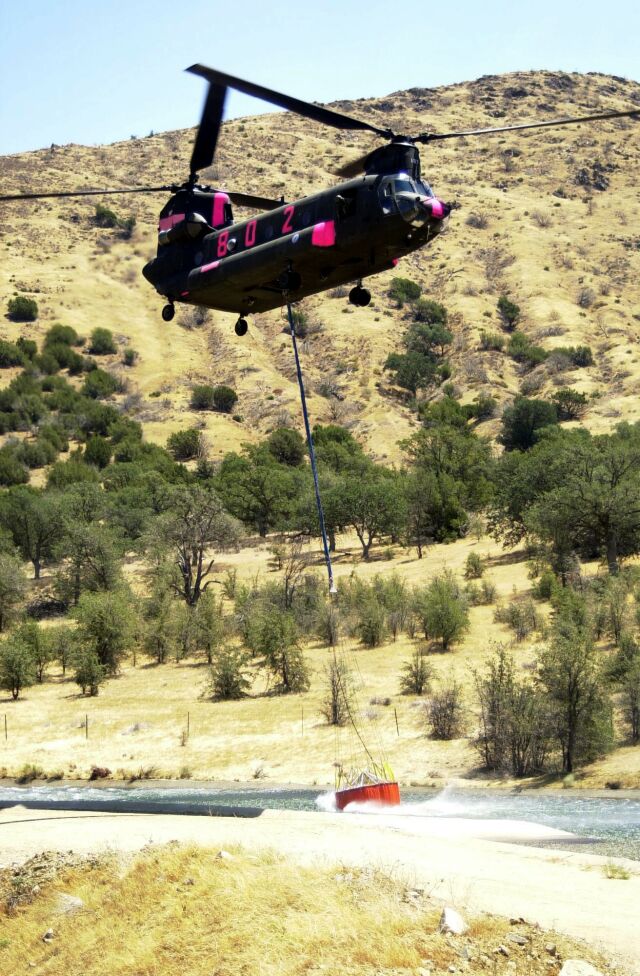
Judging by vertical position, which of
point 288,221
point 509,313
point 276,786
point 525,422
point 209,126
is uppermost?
point 509,313

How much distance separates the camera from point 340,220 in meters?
20.5

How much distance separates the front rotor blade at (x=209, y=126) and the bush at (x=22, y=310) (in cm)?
10545

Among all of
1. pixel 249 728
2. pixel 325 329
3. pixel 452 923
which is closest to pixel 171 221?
pixel 452 923

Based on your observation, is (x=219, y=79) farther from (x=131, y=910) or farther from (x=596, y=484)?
(x=596, y=484)

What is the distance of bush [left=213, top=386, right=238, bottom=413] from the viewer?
363 ft

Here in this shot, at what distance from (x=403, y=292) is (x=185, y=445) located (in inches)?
1729

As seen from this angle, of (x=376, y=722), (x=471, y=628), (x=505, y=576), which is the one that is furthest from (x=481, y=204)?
(x=376, y=722)

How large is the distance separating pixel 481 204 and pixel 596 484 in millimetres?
104684

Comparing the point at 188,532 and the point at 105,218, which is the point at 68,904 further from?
the point at 105,218

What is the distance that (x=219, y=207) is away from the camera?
24.8 metres

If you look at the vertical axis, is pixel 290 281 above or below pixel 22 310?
below

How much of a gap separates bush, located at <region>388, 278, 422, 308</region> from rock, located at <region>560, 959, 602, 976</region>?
120980 millimetres

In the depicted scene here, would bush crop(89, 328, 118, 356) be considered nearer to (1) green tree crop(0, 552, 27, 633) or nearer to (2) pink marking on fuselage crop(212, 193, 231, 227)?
(1) green tree crop(0, 552, 27, 633)

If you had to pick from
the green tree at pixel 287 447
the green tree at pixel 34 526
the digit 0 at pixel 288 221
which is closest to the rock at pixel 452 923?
the digit 0 at pixel 288 221
